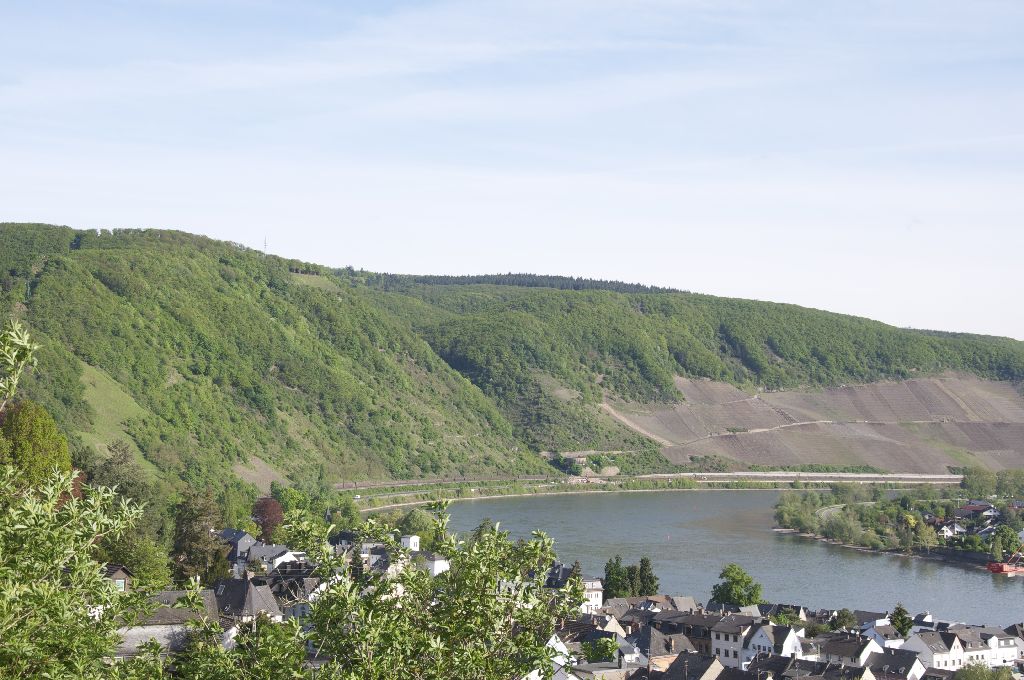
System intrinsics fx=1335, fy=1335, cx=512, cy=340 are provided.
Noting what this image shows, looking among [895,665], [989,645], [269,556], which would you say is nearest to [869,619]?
[989,645]

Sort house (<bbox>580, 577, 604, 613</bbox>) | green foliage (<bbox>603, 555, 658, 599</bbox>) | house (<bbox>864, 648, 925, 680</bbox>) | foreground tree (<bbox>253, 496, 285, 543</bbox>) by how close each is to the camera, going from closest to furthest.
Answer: house (<bbox>864, 648, 925, 680</bbox>) → house (<bbox>580, 577, 604, 613</bbox>) → green foliage (<bbox>603, 555, 658, 599</bbox>) → foreground tree (<bbox>253, 496, 285, 543</bbox>)

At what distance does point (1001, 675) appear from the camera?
32406 mm

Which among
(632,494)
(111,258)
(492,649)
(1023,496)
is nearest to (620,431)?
(632,494)

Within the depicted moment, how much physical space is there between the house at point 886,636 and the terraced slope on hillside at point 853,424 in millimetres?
72797

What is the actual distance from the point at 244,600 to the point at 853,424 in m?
107

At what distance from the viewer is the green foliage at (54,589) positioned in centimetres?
798

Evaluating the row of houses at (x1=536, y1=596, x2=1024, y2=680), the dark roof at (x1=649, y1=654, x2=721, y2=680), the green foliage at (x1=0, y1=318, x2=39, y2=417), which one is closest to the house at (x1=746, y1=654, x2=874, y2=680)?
the row of houses at (x1=536, y1=596, x2=1024, y2=680)

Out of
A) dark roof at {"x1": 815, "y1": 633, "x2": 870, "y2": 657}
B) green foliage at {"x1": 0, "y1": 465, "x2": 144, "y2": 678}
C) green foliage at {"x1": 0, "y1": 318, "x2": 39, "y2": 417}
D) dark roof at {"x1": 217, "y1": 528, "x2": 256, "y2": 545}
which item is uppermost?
green foliage at {"x1": 0, "y1": 318, "x2": 39, "y2": 417}

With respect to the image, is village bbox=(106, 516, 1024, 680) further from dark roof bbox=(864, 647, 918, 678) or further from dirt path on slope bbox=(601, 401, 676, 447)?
dirt path on slope bbox=(601, 401, 676, 447)

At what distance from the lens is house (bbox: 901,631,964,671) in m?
36.2

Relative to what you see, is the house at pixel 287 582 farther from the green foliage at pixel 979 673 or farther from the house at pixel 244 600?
the green foliage at pixel 979 673

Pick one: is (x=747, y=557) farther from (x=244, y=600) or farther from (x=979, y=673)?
(x=244, y=600)

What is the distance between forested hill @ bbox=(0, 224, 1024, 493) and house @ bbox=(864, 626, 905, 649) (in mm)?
33467

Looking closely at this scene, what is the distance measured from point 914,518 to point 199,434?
41926 mm
